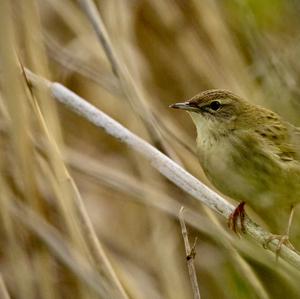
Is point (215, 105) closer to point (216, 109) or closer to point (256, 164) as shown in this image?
point (216, 109)

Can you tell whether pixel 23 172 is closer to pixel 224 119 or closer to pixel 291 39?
pixel 224 119

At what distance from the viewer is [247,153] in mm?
3428

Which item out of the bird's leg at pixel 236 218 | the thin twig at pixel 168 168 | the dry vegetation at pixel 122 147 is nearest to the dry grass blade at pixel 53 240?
the dry vegetation at pixel 122 147

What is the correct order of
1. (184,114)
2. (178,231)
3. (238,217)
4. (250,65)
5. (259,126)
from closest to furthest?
(238,217) < (259,126) < (250,65) < (178,231) < (184,114)

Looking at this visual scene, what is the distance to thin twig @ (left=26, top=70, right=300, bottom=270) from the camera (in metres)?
3.08

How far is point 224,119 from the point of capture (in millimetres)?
3646

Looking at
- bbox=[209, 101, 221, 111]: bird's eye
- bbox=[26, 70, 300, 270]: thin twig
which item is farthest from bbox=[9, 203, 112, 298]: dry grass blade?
bbox=[209, 101, 221, 111]: bird's eye

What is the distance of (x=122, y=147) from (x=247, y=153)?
1602mm

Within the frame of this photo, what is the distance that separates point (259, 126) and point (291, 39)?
47 centimetres

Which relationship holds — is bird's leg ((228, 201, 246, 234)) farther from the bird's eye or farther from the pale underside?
the bird's eye

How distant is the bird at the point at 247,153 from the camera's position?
333cm

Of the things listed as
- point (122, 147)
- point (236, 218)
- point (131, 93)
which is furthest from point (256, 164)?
point (122, 147)

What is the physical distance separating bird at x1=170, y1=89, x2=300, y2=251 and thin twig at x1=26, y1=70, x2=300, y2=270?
0.10 m

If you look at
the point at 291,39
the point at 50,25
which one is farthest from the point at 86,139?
the point at 291,39
